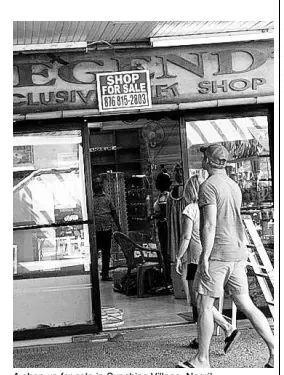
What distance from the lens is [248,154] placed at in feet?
21.9

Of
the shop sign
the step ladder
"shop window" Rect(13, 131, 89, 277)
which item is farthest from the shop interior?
the shop sign

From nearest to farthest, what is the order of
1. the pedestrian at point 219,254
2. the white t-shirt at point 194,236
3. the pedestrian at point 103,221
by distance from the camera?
the pedestrian at point 219,254 → the white t-shirt at point 194,236 → the pedestrian at point 103,221

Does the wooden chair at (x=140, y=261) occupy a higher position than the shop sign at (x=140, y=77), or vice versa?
→ the shop sign at (x=140, y=77)

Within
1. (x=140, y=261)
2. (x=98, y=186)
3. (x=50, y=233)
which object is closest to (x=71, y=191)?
(x=50, y=233)

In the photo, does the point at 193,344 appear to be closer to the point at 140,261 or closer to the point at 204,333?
the point at 204,333

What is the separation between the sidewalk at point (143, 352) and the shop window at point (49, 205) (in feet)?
2.06

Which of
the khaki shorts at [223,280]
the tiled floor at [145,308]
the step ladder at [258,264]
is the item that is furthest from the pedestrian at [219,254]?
the tiled floor at [145,308]

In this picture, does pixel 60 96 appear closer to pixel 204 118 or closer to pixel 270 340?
pixel 204 118

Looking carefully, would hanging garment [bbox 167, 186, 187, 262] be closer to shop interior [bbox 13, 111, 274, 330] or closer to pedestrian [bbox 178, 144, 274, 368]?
shop interior [bbox 13, 111, 274, 330]

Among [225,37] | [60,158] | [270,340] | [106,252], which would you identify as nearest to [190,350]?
[270,340]

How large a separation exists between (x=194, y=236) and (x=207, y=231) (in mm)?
704

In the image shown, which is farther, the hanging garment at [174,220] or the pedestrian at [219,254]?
the hanging garment at [174,220]

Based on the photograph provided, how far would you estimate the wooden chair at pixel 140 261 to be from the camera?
27.2 feet

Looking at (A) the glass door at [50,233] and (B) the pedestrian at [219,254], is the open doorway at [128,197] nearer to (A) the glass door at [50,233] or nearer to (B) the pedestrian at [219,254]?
(A) the glass door at [50,233]
